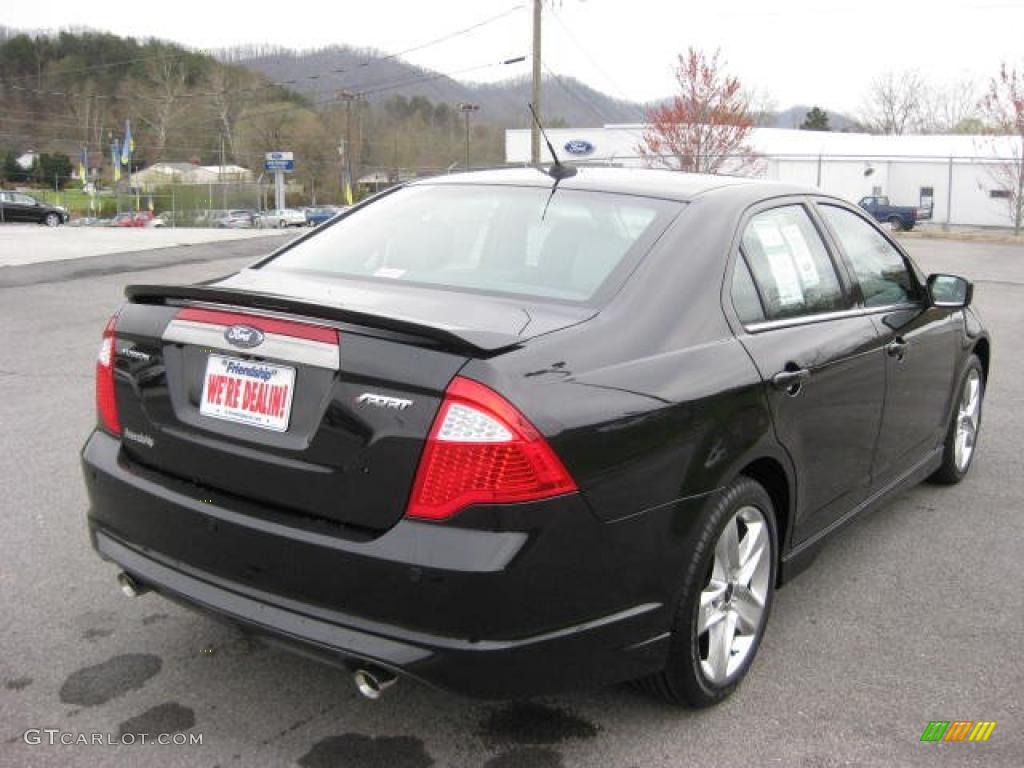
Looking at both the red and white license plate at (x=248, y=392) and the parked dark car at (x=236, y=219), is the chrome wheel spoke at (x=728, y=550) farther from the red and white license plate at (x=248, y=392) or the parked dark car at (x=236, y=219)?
the parked dark car at (x=236, y=219)

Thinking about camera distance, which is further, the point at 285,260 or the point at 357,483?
the point at 285,260

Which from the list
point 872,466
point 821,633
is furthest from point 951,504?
point 821,633

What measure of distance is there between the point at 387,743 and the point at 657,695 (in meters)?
0.79

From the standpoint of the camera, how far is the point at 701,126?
41469 mm

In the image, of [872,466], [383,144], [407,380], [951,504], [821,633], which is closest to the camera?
[407,380]

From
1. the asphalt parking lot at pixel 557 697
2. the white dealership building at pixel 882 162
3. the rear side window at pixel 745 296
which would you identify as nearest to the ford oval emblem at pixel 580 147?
the white dealership building at pixel 882 162

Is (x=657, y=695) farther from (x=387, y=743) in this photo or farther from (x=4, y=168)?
(x=4, y=168)

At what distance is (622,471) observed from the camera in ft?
7.94

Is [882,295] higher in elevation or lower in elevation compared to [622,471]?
higher

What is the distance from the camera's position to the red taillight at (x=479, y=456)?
224 cm

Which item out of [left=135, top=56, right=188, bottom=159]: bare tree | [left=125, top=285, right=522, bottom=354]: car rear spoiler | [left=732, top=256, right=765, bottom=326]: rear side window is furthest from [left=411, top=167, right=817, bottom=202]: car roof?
[left=135, top=56, right=188, bottom=159]: bare tree

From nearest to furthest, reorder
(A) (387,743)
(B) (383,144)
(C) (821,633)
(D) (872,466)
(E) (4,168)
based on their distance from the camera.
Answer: (A) (387,743)
(C) (821,633)
(D) (872,466)
(E) (4,168)
(B) (383,144)

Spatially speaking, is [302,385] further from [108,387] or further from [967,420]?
[967,420]

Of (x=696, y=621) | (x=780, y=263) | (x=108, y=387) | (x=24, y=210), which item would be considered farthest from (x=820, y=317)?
(x=24, y=210)
